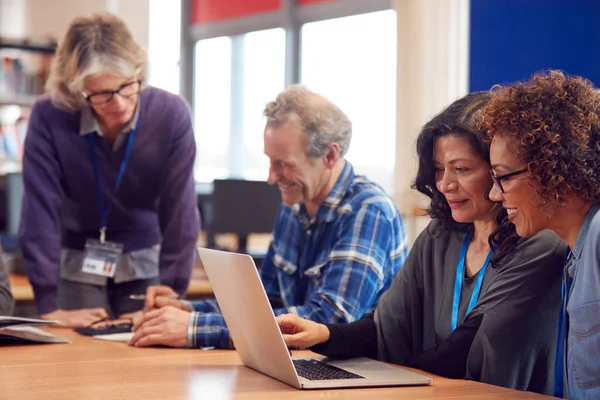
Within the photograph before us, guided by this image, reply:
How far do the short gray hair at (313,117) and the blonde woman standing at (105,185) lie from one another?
533 mm

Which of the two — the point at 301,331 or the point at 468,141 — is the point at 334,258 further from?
the point at 468,141

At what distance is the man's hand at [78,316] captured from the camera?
8.14 ft

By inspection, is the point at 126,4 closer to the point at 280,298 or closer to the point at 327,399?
the point at 280,298

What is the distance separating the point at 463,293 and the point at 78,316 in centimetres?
119

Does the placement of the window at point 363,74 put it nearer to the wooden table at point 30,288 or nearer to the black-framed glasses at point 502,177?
the wooden table at point 30,288

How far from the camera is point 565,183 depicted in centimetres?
154

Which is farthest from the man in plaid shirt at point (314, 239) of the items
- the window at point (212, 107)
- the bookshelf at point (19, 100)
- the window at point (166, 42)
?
the window at point (166, 42)

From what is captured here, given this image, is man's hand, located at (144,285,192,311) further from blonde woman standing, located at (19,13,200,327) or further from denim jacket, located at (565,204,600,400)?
denim jacket, located at (565,204,600,400)

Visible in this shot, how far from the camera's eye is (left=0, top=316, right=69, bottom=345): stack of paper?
209 cm

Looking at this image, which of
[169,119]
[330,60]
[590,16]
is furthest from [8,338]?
[330,60]

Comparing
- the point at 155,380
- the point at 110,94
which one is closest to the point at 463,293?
the point at 155,380

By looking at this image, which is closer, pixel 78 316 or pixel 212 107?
pixel 78 316

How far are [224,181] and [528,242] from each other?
10.7ft

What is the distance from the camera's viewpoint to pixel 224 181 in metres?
4.95
